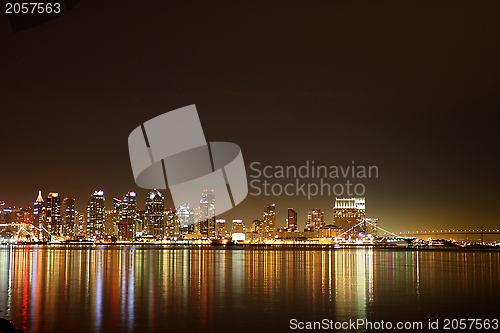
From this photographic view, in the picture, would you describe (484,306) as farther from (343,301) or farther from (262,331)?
(262,331)

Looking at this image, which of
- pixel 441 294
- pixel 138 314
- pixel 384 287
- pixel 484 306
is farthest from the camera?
pixel 384 287

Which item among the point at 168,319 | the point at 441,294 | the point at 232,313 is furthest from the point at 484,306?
the point at 168,319

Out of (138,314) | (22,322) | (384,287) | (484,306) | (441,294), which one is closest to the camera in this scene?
(22,322)

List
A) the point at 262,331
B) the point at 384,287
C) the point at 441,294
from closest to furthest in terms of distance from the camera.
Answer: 1. the point at 262,331
2. the point at 441,294
3. the point at 384,287

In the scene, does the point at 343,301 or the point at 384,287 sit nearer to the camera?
the point at 343,301

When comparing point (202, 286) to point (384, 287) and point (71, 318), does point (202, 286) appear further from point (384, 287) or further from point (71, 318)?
point (71, 318)

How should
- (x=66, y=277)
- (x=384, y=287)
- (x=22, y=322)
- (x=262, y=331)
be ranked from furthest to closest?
(x=66, y=277)
(x=384, y=287)
(x=22, y=322)
(x=262, y=331)

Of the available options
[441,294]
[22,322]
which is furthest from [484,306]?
[22,322]

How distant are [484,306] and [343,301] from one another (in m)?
6.31

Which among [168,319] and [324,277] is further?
[324,277]

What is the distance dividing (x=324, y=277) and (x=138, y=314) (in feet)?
68.3

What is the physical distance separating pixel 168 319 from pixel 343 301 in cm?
887

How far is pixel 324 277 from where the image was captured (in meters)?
41.8

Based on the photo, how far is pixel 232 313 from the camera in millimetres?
23938
